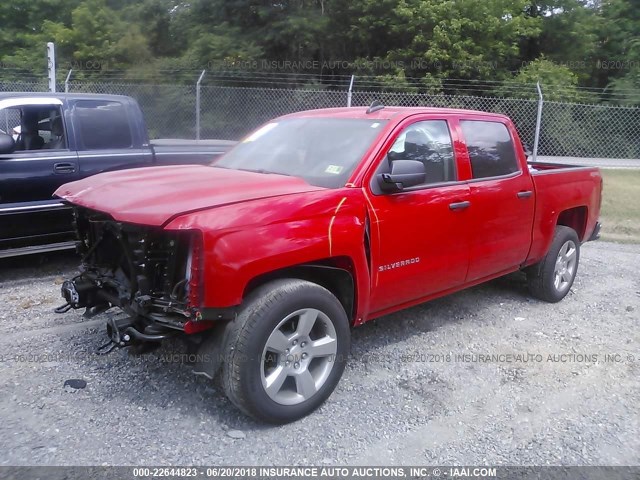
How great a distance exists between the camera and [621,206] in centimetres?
1122

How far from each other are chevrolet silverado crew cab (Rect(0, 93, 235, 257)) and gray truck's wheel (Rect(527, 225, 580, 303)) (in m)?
3.98

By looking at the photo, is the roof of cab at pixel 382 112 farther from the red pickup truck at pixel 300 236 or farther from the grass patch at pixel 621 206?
the grass patch at pixel 621 206

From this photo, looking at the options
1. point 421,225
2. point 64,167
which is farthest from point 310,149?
point 64,167

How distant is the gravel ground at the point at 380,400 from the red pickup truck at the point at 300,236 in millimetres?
357

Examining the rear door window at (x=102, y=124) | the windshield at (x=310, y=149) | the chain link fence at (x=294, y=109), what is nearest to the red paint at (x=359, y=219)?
the windshield at (x=310, y=149)

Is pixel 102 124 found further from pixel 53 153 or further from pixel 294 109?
pixel 294 109

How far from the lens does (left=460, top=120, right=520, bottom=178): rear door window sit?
4887mm

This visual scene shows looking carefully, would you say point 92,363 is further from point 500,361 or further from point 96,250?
point 500,361

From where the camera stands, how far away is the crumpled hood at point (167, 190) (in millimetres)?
3279

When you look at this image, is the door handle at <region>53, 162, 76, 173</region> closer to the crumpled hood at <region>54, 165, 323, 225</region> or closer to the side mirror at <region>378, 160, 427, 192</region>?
the crumpled hood at <region>54, 165, 323, 225</region>

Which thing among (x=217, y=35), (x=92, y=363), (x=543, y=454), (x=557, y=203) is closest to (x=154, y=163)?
(x=92, y=363)

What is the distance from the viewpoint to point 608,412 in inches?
151

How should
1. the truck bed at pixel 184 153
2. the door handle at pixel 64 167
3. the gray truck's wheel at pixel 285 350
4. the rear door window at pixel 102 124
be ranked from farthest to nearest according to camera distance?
1. the truck bed at pixel 184 153
2. the rear door window at pixel 102 124
3. the door handle at pixel 64 167
4. the gray truck's wheel at pixel 285 350

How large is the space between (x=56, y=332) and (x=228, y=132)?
995cm
